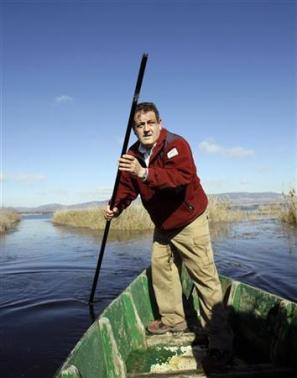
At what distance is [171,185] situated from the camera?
392cm

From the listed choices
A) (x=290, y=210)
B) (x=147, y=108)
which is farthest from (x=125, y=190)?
(x=290, y=210)

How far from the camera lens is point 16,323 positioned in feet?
24.3

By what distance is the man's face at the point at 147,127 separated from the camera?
4.29 meters

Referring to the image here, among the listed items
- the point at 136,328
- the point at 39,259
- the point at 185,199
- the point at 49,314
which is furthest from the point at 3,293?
the point at 185,199

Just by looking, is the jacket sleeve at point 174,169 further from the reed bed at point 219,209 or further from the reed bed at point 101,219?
the reed bed at point 219,209

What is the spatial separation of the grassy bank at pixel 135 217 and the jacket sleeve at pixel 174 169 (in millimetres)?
17462

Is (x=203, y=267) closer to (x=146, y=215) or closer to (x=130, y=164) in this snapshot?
(x=130, y=164)

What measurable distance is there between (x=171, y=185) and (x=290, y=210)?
51.9 feet

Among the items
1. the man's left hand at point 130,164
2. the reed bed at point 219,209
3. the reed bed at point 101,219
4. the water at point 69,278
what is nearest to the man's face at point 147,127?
the man's left hand at point 130,164

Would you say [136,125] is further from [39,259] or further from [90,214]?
[90,214]

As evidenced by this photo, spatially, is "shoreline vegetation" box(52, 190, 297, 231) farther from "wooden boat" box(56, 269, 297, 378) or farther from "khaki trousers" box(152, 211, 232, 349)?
"khaki trousers" box(152, 211, 232, 349)

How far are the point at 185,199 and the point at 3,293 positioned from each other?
6662 mm

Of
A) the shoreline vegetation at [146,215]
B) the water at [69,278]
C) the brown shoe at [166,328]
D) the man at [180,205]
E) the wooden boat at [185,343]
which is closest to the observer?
the wooden boat at [185,343]

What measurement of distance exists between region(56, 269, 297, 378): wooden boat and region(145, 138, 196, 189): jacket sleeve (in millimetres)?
1353
